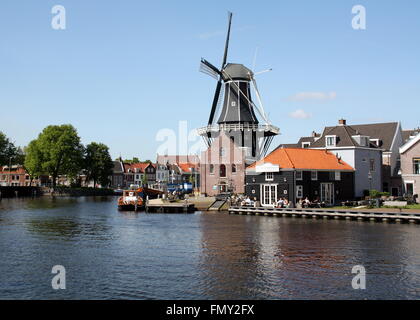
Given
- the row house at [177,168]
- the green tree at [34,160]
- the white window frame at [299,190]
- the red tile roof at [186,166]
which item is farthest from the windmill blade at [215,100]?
the red tile roof at [186,166]

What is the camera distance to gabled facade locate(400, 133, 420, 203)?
5884cm

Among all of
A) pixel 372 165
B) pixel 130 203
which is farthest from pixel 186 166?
pixel 372 165

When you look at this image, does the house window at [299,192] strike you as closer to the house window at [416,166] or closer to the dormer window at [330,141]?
the dormer window at [330,141]

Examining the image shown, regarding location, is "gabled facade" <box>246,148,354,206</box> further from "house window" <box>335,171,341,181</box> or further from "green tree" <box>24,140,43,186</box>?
"green tree" <box>24,140,43,186</box>

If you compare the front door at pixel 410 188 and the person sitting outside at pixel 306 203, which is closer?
the person sitting outside at pixel 306 203

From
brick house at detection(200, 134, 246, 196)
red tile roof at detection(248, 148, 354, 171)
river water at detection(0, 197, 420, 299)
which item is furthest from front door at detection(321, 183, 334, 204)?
brick house at detection(200, 134, 246, 196)

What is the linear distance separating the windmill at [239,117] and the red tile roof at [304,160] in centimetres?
1609

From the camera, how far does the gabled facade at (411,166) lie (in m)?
58.8

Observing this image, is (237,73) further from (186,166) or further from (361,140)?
(186,166)

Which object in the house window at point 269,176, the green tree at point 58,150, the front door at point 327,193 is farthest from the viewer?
the green tree at point 58,150

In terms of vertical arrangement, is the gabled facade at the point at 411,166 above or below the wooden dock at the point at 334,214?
above

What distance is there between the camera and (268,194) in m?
58.2

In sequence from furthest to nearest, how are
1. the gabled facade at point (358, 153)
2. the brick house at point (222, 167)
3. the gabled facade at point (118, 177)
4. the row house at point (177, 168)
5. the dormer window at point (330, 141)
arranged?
the gabled facade at point (118, 177) < the row house at point (177, 168) < the brick house at point (222, 167) < the dormer window at point (330, 141) < the gabled facade at point (358, 153)
